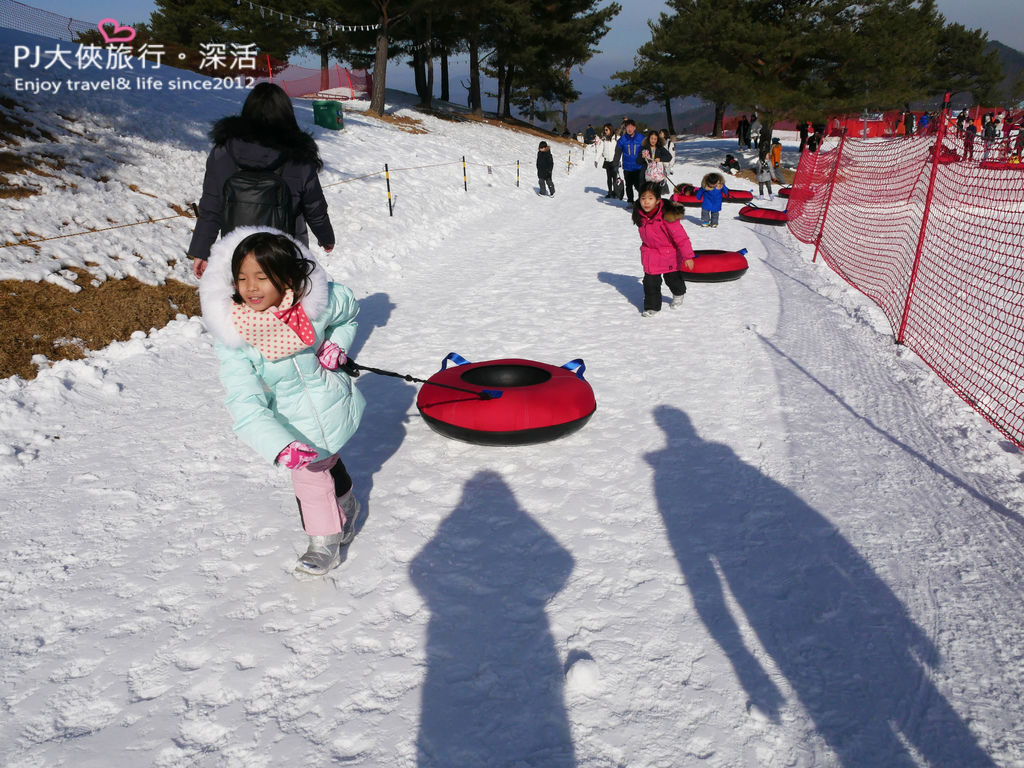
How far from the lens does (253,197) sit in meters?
3.87

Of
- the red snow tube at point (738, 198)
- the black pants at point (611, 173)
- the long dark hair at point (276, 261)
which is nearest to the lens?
the long dark hair at point (276, 261)

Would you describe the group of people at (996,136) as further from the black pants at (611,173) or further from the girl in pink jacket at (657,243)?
the black pants at (611,173)

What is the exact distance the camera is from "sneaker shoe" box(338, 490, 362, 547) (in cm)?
311

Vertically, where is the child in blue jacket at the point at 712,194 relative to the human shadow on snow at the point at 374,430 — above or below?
above

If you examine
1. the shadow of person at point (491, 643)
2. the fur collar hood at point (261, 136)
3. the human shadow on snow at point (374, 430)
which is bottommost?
the shadow of person at point (491, 643)

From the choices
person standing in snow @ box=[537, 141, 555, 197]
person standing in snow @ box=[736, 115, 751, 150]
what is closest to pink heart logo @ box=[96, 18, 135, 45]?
person standing in snow @ box=[537, 141, 555, 197]

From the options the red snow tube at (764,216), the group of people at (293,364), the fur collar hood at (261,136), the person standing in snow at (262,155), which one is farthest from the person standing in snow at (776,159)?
the group of people at (293,364)

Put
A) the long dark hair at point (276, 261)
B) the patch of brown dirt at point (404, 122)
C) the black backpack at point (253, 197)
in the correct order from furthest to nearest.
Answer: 1. the patch of brown dirt at point (404, 122)
2. the black backpack at point (253, 197)
3. the long dark hair at point (276, 261)

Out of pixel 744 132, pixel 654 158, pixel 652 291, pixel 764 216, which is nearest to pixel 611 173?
pixel 654 158

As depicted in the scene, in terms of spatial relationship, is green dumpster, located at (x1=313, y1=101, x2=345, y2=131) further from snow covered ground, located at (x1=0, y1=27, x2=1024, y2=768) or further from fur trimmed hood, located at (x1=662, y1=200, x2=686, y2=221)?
fur trimmed hood, located at (x1=662, y1=200, x2=686, y2=221)

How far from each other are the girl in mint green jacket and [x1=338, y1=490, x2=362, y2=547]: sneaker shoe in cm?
18

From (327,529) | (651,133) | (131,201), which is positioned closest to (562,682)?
(327,529)

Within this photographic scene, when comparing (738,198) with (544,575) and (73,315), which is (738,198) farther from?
(544,575)

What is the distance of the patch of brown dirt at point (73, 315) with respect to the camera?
5.14 m
